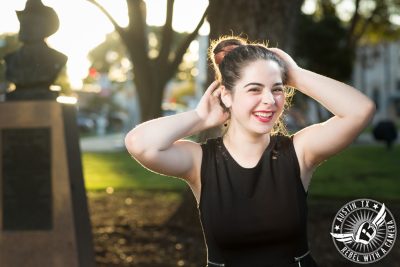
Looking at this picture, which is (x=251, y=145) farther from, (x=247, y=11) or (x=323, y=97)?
(x=247, y=11)

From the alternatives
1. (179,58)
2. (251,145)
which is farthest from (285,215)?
(179,58)

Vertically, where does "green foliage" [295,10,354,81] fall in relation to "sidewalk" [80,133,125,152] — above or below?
above

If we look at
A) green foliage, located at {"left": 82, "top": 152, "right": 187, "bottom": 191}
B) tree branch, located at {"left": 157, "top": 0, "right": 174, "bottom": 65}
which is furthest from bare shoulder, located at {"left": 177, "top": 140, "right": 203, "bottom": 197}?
green foliage, located at {"left": 82, "top": 152, "right": 187, "bottom": 191}

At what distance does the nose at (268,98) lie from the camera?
2838 millimetres

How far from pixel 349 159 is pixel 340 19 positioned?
1108 centimetres

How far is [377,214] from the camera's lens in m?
4.29

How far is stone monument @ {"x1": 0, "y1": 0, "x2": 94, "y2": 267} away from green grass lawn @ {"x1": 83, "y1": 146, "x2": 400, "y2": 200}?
25.5 feet

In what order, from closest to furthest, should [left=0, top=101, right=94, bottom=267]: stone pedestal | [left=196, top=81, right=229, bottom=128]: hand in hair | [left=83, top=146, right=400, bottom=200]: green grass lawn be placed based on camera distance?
[left=196, top=81, right=229, bottom=128]: hand in hair
[left=0, top=101, right=94, bottom=267]: stone pedestal
[left=83, top=146, right=400, bottom=200]: green grass lawn

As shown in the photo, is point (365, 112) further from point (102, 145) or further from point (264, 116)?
point (102, 145)

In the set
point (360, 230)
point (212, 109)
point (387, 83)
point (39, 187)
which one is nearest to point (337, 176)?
point (39, 187)

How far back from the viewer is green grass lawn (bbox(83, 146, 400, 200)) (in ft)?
47.1

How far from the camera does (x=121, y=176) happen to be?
1923 cm

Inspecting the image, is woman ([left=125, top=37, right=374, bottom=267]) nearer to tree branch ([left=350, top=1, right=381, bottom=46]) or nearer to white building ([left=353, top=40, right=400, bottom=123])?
tree branch ([left=350, top=1, right=381, bottom=46])

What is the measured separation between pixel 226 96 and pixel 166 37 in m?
9.56
